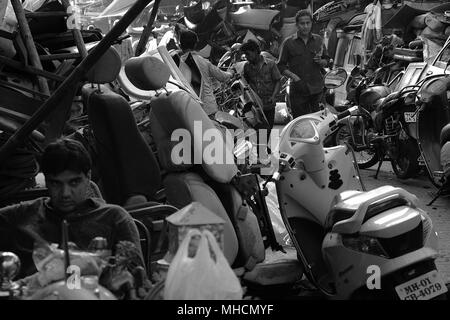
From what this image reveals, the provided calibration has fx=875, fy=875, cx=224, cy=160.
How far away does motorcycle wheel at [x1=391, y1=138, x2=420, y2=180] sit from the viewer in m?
9.74

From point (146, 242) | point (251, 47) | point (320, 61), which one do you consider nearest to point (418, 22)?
point (320, 61)

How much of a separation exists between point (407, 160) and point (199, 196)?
5.53 meters

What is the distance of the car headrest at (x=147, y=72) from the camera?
4633 mm

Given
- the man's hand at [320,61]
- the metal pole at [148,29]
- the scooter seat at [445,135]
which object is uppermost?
the metal pole at [148,29]

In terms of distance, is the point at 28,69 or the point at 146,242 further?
the point at 28,69

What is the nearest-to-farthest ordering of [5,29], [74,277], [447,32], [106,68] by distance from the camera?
[74,277], [106,68], [5,29], [447,32]

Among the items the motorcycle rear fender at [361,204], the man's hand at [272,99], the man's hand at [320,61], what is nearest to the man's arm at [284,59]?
the man's hand at [320,61]

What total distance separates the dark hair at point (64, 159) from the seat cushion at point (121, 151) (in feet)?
4.82

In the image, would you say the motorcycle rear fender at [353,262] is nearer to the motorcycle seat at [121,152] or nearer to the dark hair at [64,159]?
the motorcycle seat at [121,152]

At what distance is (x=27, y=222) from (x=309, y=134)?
2.61m

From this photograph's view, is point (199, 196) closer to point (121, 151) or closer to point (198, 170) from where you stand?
point (198, 170)

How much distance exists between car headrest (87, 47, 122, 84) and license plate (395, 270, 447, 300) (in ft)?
5.56

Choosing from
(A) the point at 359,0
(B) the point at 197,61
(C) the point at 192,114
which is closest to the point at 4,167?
(C) the point at 192,114

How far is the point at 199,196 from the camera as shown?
15.9ft
